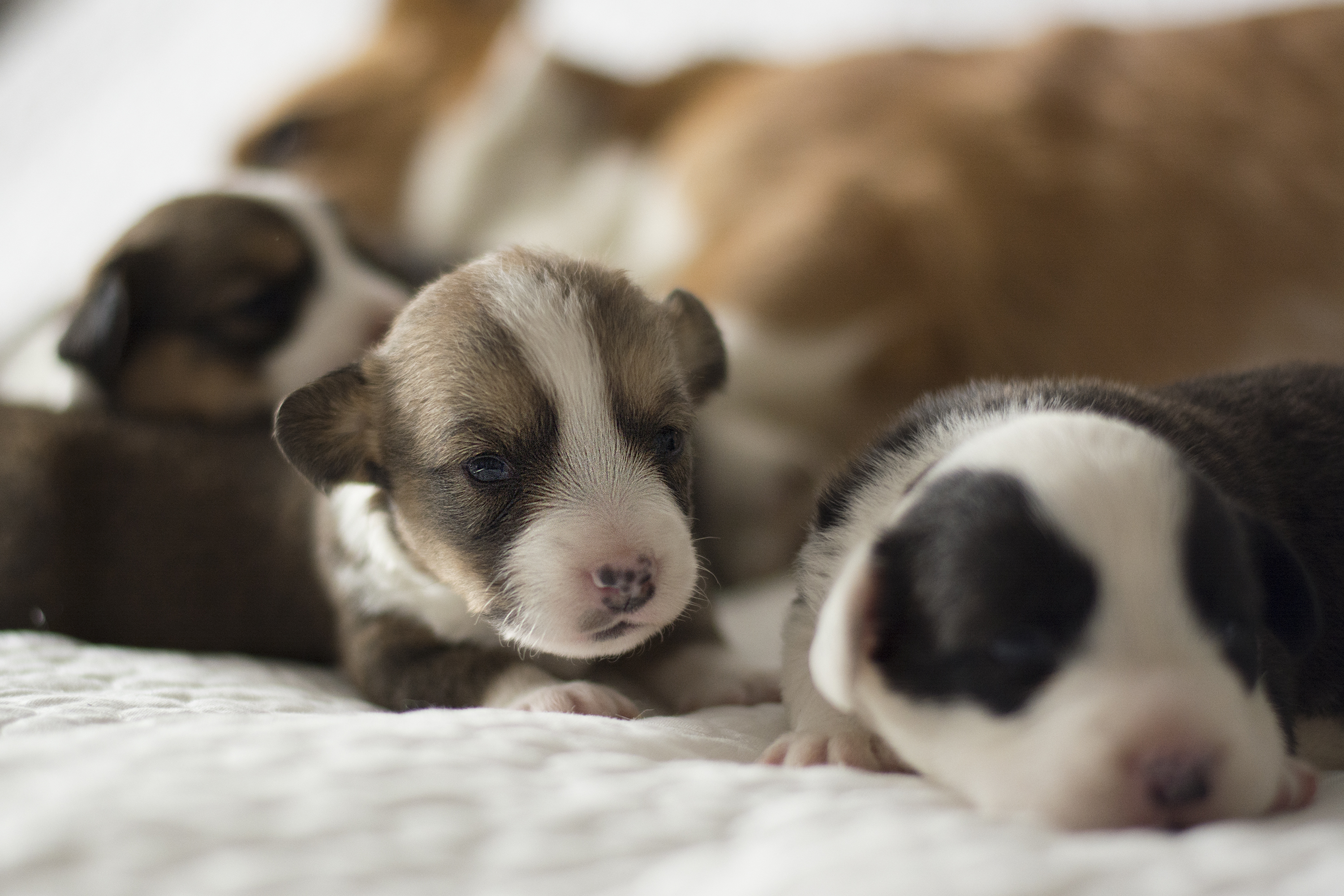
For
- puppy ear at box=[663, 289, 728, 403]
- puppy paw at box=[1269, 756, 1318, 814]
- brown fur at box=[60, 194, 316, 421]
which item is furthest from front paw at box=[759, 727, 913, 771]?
brown fur at box=[60, 194, 316, 421]

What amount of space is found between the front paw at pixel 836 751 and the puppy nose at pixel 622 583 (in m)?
0.21

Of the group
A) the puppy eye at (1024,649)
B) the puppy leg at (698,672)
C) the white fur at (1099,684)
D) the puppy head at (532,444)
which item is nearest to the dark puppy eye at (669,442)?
the puppy head at (532,444)

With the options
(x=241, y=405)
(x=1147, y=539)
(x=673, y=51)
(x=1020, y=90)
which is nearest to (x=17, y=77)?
(x=673, y=51)

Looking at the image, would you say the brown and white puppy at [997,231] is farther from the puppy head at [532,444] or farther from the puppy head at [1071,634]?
the puppy head at [1071,634]

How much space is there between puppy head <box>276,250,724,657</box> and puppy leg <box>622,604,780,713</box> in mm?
224

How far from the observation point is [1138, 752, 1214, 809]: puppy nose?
3.14ft

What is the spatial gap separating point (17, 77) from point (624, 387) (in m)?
3.27

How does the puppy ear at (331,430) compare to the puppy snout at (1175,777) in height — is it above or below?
above

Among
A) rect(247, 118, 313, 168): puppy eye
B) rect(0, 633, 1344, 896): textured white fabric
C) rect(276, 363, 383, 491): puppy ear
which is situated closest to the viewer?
rect(0, 633, 1344, 896): textured white fabric

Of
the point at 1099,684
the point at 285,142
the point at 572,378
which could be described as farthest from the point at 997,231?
the point at 285,142

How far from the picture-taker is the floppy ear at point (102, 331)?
2.11m

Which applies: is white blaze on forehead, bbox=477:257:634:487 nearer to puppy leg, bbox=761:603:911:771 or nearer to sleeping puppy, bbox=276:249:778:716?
sleeping puppy, bbox=276:249:778:716

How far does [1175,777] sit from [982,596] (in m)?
0.21

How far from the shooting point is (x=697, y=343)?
1.64 metres
